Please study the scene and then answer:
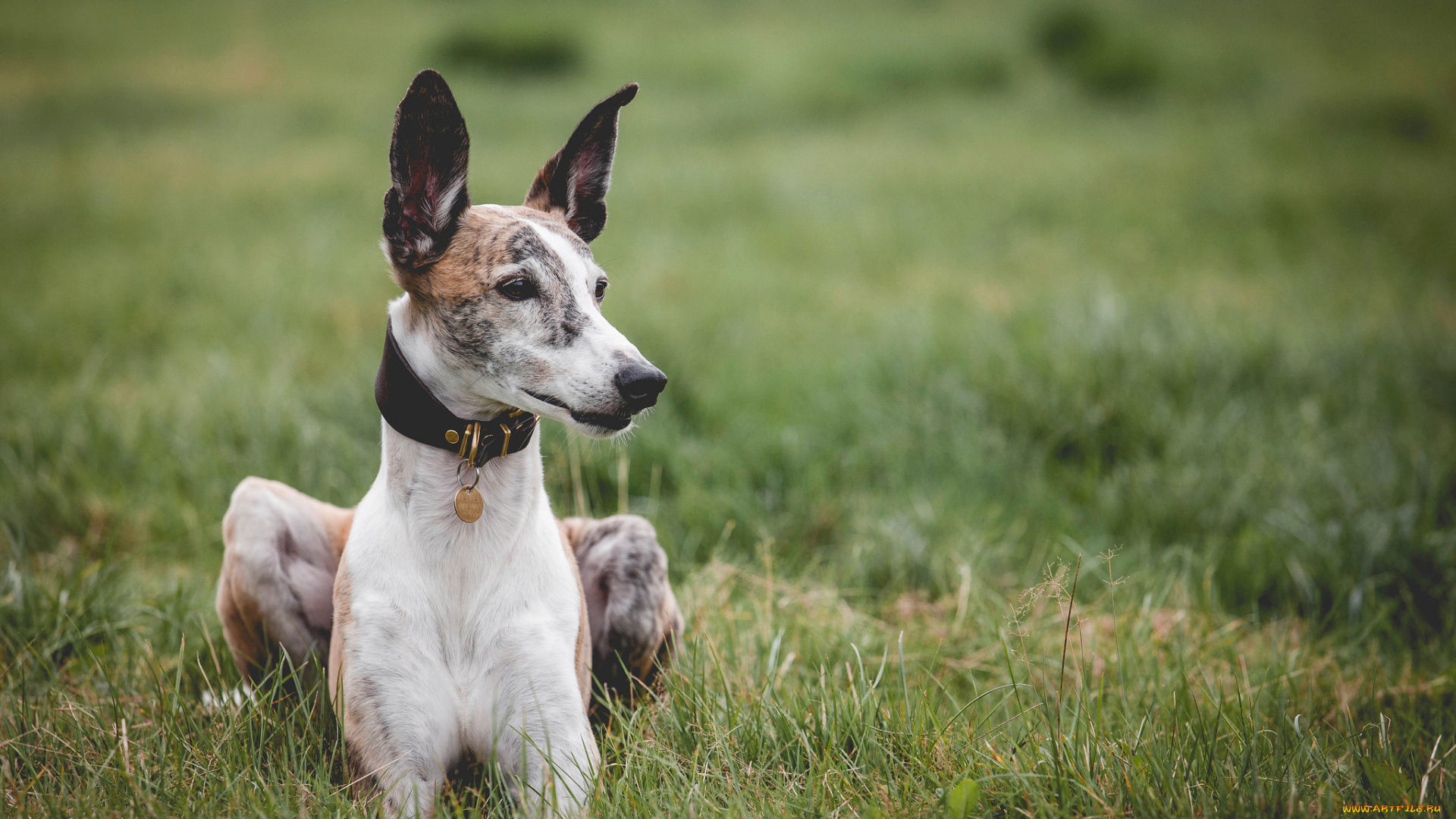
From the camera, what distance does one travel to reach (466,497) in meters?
2.32

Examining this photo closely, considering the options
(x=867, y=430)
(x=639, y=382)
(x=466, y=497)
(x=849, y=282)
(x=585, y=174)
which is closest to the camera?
(x=639, y=382)

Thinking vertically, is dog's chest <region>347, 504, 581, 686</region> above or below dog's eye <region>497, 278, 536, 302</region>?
below

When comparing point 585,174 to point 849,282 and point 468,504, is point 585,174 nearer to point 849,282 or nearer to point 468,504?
point 468,504

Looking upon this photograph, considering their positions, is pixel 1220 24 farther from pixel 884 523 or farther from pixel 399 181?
pixel 399 181

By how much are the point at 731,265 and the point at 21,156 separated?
29.9 ft

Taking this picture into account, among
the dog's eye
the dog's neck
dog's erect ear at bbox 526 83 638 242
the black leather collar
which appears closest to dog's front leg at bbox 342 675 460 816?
the dog's neck

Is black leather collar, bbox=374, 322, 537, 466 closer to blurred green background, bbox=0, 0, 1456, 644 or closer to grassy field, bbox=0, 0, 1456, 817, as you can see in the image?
grassy field, bbox=0, 0, 1456, 817

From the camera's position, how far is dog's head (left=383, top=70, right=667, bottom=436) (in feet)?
7.41

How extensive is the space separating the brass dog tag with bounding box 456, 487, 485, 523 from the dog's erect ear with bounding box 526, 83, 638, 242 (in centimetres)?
86

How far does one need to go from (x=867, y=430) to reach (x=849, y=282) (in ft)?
10.2

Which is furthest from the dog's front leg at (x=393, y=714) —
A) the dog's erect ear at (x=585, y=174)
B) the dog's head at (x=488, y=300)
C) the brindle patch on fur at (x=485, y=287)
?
the dog's erect ear at (x=585, y=174)

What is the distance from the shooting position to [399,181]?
2.34 meters

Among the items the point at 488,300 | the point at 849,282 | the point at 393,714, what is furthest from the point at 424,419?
the point at 849,282

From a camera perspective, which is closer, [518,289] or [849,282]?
[518,289]
